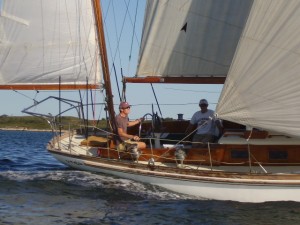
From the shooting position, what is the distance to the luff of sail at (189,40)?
15930 mm

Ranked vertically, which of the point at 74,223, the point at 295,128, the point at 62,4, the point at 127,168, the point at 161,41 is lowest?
the point at 74,223

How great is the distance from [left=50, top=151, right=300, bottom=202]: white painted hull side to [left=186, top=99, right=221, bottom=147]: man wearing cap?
3.73 feet

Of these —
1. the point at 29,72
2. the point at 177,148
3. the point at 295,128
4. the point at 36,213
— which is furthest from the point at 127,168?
the point at 29,72

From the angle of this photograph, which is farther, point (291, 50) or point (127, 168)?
point (127, 168)

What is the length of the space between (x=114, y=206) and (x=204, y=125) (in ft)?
11.3

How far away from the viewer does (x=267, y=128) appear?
12.2m

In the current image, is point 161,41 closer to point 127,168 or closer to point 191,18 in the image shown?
point 191,18

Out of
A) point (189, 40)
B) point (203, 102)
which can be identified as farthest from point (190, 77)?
point (203, 102)

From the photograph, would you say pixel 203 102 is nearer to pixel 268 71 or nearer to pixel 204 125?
pixel 204 125

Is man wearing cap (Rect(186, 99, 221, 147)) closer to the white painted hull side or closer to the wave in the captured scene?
the white painted hull side

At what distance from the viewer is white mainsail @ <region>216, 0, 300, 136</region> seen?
38.7 feet

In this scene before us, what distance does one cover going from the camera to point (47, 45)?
1756 centimetres

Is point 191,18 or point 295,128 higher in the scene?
point 191,18

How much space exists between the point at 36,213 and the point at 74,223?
114cm
